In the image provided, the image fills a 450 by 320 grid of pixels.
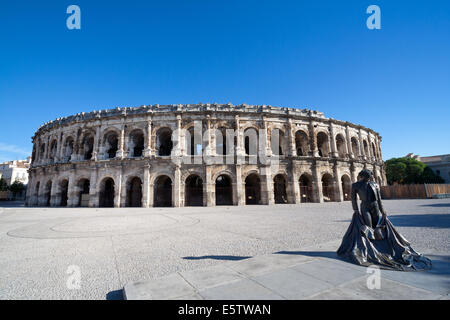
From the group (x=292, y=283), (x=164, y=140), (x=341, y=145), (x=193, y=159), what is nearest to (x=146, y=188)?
(x=193, y=159)

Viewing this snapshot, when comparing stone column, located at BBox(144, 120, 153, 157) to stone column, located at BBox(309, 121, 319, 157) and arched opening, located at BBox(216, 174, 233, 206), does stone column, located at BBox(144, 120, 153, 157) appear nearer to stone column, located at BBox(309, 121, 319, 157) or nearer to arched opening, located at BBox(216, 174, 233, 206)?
arched opening, located at BBox(216, 174, 233, 206)

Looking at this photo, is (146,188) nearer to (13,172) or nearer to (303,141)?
(303,141)

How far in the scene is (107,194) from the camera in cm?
2162

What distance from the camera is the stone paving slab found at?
2.11 metres

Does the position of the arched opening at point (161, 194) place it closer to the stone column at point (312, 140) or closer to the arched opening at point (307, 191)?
the arched opening at point (307, 191)

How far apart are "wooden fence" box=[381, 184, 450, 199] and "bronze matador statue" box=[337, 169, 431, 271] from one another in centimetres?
2659

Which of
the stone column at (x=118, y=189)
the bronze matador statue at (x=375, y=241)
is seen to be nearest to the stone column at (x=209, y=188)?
the stone column at (x=118, y=189)

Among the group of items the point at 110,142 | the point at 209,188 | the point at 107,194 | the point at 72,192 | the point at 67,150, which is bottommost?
the point at 107,194

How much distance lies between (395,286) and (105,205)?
23.9 meters

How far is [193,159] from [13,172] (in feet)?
191

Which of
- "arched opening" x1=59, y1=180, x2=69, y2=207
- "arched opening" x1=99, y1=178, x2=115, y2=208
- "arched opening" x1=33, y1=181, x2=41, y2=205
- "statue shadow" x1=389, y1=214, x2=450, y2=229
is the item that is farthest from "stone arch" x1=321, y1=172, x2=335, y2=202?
"arched opening" x1=33, y1=181, x2=41, y2=205

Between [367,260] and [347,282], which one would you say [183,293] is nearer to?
[347,282]

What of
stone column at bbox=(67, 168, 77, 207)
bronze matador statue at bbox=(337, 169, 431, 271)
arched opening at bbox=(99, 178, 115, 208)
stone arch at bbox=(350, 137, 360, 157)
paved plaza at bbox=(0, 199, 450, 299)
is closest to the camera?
paved plaza at bbox=(0, 199, 450, 299)

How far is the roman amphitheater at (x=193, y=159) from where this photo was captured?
18.7 metres
